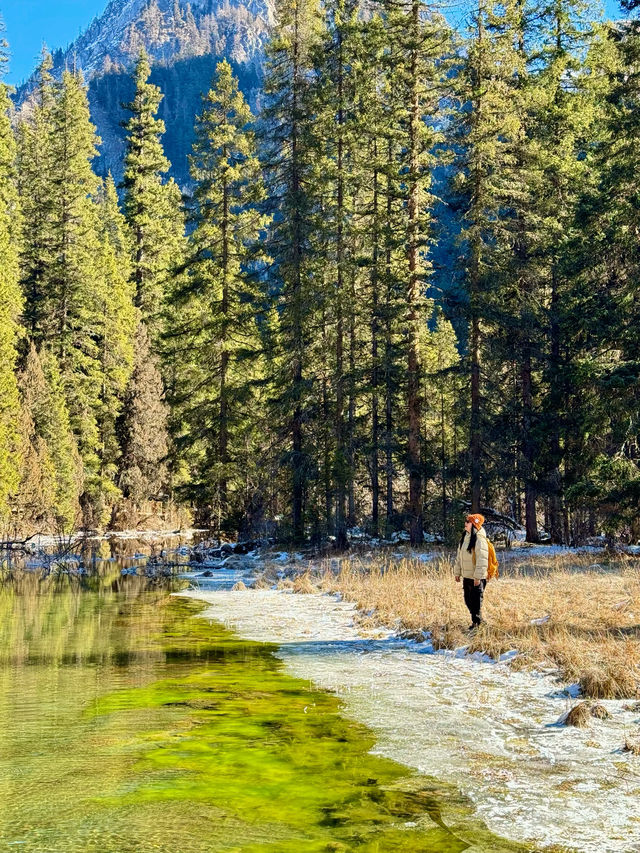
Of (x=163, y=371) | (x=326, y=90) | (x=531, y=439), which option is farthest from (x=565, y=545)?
(x=163, y=371)

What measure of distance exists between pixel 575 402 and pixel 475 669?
18.3 meters

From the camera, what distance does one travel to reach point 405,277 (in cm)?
2627

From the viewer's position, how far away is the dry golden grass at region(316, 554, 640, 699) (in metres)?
8.97

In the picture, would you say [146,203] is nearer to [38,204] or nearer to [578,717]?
[38,204]

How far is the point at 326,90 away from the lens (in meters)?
27.8

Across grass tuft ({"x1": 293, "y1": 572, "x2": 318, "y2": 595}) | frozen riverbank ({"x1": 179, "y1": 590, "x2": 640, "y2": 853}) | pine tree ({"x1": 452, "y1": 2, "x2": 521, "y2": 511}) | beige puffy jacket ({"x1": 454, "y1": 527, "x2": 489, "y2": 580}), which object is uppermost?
pine tree ({"x1": 452, "y1": 2, "x2": 521, "y2": 511})

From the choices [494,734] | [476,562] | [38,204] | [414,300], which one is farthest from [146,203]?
[494,734]

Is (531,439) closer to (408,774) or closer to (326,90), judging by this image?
(326,90)

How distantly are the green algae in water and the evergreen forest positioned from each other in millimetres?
11843

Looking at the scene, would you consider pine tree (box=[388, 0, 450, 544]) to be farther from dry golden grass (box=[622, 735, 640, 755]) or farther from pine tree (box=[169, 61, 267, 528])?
dry golden grass (box=[622, 735, 640, 755])

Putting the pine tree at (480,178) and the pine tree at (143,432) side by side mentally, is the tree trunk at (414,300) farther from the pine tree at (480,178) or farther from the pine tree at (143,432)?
the pine tree at (143,432)

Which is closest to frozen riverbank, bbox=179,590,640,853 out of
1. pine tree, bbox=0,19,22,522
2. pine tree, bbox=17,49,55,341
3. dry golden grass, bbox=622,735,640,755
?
dry golden grass, bbox=622,735,640,755

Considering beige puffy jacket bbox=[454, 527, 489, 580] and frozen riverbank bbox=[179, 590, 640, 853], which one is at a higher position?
beige puffy jacket bbox=[454, 527, 489, 580]

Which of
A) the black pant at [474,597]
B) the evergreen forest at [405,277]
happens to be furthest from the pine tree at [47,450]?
the black pant at [474,597]
